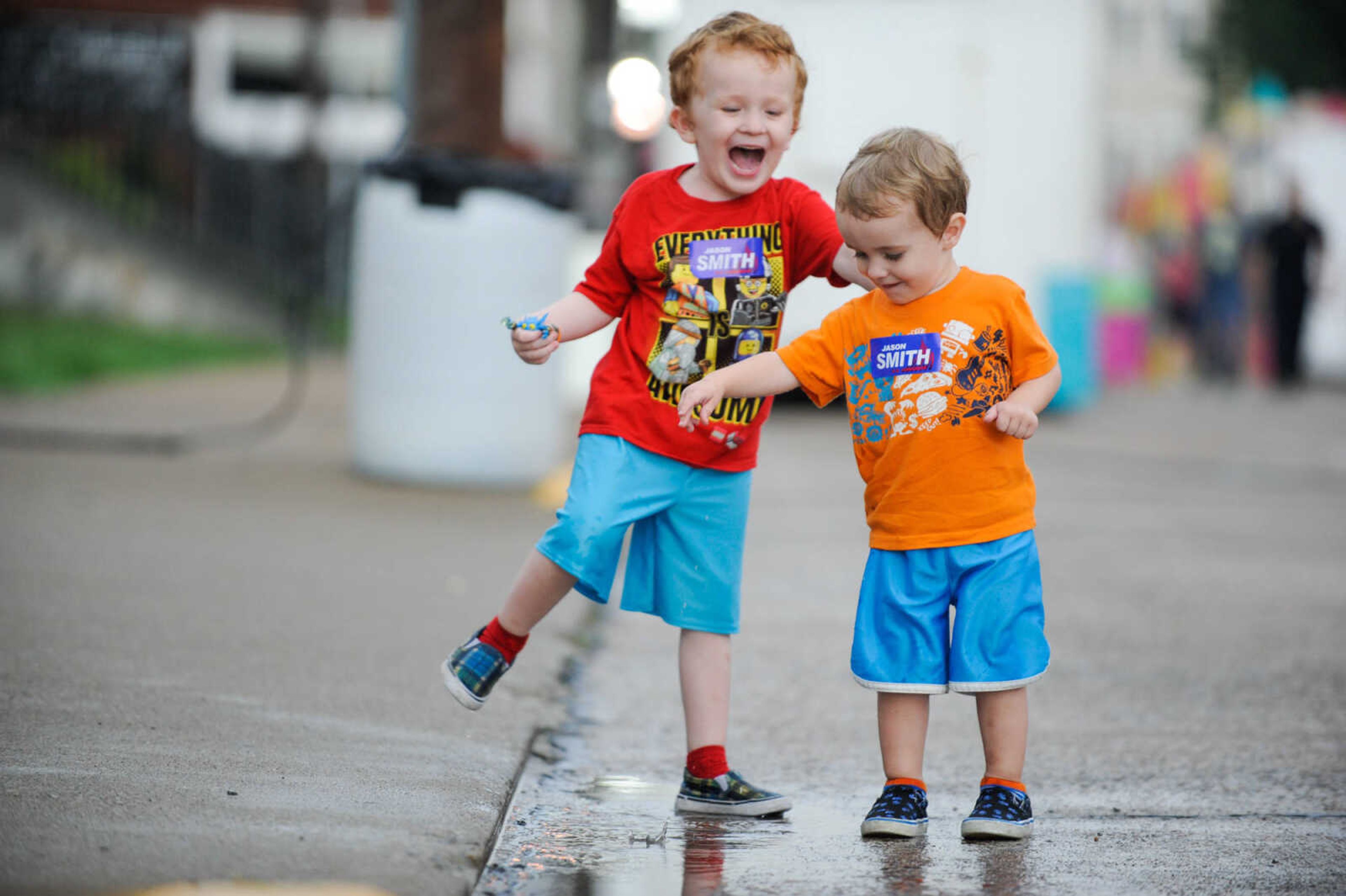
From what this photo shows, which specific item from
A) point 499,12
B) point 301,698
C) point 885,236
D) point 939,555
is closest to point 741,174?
point 885,236

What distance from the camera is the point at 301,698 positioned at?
376 cm

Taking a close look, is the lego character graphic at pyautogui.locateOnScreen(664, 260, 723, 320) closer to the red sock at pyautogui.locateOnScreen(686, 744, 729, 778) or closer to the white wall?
the red sock at pyautogui.locateOnScreen(686, 744, 729, 778)

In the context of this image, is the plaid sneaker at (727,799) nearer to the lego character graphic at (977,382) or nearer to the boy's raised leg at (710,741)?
the boy's raised leg at (710,741)

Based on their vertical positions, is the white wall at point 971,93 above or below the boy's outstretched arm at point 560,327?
above

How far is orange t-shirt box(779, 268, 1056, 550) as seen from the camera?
3086 mm

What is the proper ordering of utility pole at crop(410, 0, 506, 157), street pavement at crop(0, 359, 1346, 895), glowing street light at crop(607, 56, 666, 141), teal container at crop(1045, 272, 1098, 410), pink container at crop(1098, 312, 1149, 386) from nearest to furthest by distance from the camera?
street pavement at crop(0, 359, 1346, 895) < utility pole at crop(410, 0, 506, 157) < teal container at crop(1045, 272, 1098, 410) < glowing street light at crop(607, 56, 666, 141) < pink container at crop(1098, 312, 1149, 386)

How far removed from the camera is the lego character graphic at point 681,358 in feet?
10.9

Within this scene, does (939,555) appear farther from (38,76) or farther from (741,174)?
(38,76)

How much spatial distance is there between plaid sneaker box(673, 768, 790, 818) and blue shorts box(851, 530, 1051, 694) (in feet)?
1.07

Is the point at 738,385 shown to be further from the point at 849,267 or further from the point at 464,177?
the point at 464,177

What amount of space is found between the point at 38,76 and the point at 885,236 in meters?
12.9

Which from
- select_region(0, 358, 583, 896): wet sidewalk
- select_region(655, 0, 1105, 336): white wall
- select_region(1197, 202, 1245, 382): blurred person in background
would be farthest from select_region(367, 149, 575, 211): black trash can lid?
select_region(1197, 202, 1245, 382): blurred person in background

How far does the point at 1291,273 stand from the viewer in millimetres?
18344

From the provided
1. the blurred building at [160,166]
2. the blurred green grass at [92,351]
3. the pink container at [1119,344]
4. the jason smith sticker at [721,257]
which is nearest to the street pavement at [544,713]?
the jason smith sticker at [721,257]
